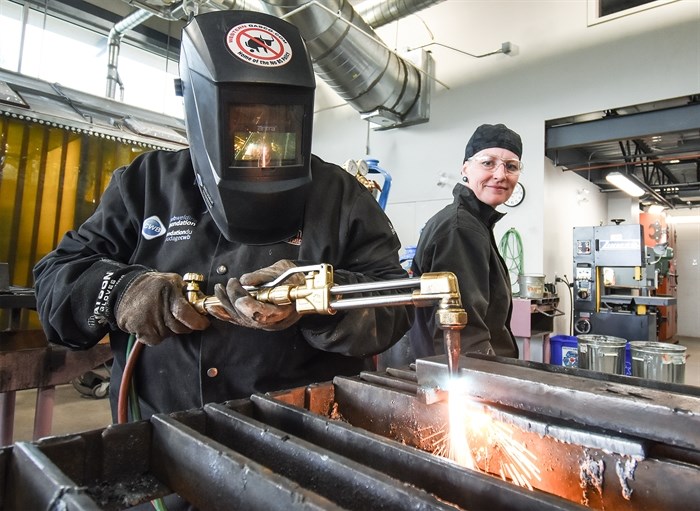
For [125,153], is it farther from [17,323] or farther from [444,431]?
[444,431]

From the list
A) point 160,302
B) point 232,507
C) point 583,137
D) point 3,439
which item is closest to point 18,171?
point 3,439

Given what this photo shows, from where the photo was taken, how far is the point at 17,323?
1.77 metres

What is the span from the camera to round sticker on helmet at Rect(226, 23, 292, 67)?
0.79m

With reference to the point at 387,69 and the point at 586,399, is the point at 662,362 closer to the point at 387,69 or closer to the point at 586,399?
the point at 586,399

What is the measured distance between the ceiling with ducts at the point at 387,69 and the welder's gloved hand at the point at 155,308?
2.80m

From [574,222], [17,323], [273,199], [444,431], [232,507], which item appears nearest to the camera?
[232,507]

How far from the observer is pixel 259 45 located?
0.80 metres

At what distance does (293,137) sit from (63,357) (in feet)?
3.76

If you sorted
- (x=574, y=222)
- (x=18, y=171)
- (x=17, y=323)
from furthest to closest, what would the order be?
1. (x=574, y=222)
2. (x=18, y=171)
3. (x=17, y=323)

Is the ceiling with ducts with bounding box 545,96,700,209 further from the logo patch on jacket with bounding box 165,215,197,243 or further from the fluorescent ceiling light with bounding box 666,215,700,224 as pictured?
the logo patch on jacket with bounding box 165,215,197,243

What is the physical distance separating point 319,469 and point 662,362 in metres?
3.18

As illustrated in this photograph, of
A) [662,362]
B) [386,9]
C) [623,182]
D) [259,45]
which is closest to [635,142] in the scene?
[623,182]

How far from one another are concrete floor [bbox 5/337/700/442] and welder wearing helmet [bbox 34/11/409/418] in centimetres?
213

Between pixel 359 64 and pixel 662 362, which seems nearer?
pixel 662 362
